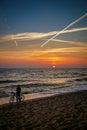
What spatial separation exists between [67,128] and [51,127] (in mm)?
1037

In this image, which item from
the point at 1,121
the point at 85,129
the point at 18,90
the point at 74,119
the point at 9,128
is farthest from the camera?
the point at 18,90

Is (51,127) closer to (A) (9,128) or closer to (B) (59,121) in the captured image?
(B) (59,121)

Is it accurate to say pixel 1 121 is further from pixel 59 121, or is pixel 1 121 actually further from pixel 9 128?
pixel 59 121

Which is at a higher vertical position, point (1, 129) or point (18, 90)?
point (18, 90)

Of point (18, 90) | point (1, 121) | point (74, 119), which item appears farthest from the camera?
point (18, 90)

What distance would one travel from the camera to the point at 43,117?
13164 millimetres

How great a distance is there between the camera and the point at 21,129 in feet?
35.4

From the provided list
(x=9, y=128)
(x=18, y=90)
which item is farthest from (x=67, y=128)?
(x=18, y=90)

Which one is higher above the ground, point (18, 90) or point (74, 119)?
point (18, 90)

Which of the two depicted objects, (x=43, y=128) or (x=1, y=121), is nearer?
(x=43, y=128)

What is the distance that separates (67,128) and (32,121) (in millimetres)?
3020

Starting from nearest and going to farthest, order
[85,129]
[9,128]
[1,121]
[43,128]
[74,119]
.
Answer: [85,129] → [43,128] → [9,128] → [74,119] → [1,121]

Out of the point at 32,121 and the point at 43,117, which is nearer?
the point at 32,121

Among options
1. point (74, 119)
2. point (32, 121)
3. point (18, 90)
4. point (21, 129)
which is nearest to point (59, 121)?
point (74, 119)
